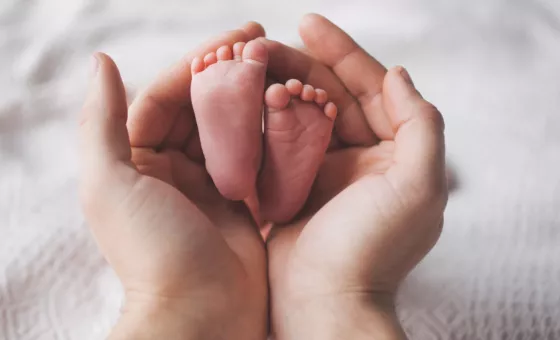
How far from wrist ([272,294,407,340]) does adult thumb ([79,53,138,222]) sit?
21 centimetres

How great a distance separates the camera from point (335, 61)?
2.51ft

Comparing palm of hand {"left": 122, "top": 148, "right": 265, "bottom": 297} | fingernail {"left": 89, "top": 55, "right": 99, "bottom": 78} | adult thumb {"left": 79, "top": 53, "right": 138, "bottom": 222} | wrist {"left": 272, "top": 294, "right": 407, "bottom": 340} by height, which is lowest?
wrist {"left": 272, "top": 294, "right": 407, "bottom": 340}

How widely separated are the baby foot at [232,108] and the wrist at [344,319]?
0.15 meters

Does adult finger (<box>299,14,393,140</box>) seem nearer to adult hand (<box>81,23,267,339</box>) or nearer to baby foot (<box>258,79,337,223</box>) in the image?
baby foot (<box>258,79,337,223</box>)

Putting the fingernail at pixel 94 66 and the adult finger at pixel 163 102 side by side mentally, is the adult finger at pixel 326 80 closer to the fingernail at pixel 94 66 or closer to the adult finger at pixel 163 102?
the adult finger at pixel 163 102

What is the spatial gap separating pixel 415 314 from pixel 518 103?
36cm

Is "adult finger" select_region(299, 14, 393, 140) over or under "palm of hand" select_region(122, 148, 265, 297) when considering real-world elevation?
over

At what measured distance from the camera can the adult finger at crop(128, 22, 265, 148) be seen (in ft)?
2.33

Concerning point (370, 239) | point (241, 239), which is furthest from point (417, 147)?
point (241, 239)

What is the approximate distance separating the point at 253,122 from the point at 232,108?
1.0 inches

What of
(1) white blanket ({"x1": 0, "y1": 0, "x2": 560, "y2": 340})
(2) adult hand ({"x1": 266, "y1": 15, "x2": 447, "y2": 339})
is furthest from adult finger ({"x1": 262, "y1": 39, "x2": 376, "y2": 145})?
(1) white blanket ({"x1": 0, "y1": 0, "x2": 560, "y2": 340})

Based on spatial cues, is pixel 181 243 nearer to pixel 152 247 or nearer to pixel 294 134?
pixel 152 247

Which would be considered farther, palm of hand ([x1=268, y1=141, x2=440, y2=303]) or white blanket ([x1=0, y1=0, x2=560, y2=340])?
white blanket ([x1=0, y1=0, x2=560, y2=340])

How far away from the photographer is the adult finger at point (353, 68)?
2.47 feet
